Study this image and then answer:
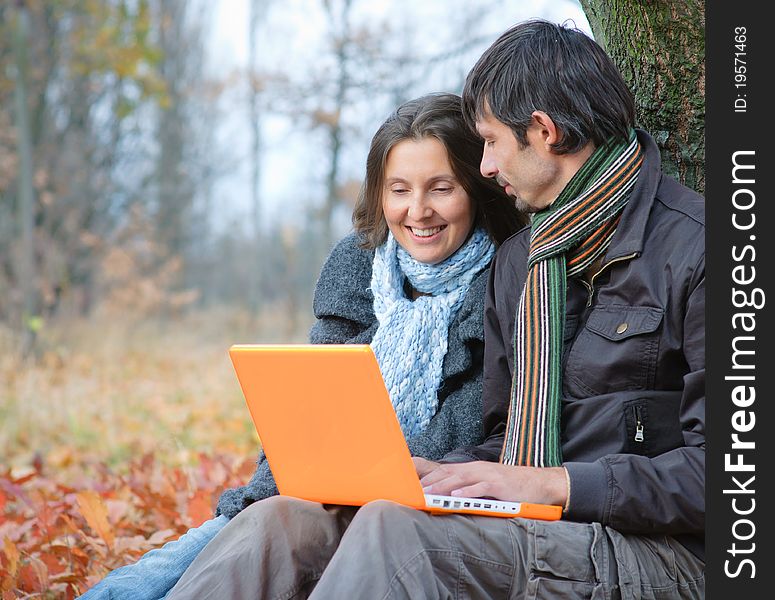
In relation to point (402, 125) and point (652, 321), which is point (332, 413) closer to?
point (652, 321)

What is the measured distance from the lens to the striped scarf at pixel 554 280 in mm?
2303

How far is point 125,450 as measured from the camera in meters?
6.07

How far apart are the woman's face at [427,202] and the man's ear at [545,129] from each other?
52 centimetres

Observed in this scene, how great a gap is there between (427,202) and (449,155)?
0.16 metres

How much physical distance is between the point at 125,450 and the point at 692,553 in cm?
464

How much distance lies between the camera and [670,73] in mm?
2846

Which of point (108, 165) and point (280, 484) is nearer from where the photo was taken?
point (280, 484)

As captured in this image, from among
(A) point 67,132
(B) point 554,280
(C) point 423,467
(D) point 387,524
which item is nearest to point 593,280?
(B) point 554,280

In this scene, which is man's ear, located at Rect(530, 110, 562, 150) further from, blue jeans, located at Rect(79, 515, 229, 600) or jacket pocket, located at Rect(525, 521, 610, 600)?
blue jeans, located at Rect(79, 515, 229, 600)

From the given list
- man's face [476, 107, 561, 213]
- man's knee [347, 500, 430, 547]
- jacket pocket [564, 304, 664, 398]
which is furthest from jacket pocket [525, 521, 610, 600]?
man's face [476, 107, 561, 213]

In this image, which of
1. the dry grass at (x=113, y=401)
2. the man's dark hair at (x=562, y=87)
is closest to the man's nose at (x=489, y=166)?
the man's dark hair at (x=562, y=87)

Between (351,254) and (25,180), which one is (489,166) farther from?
(25,180)

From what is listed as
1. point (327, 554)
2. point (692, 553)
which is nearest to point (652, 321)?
point (692, 553)

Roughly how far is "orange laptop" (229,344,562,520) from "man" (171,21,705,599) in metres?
0.05
